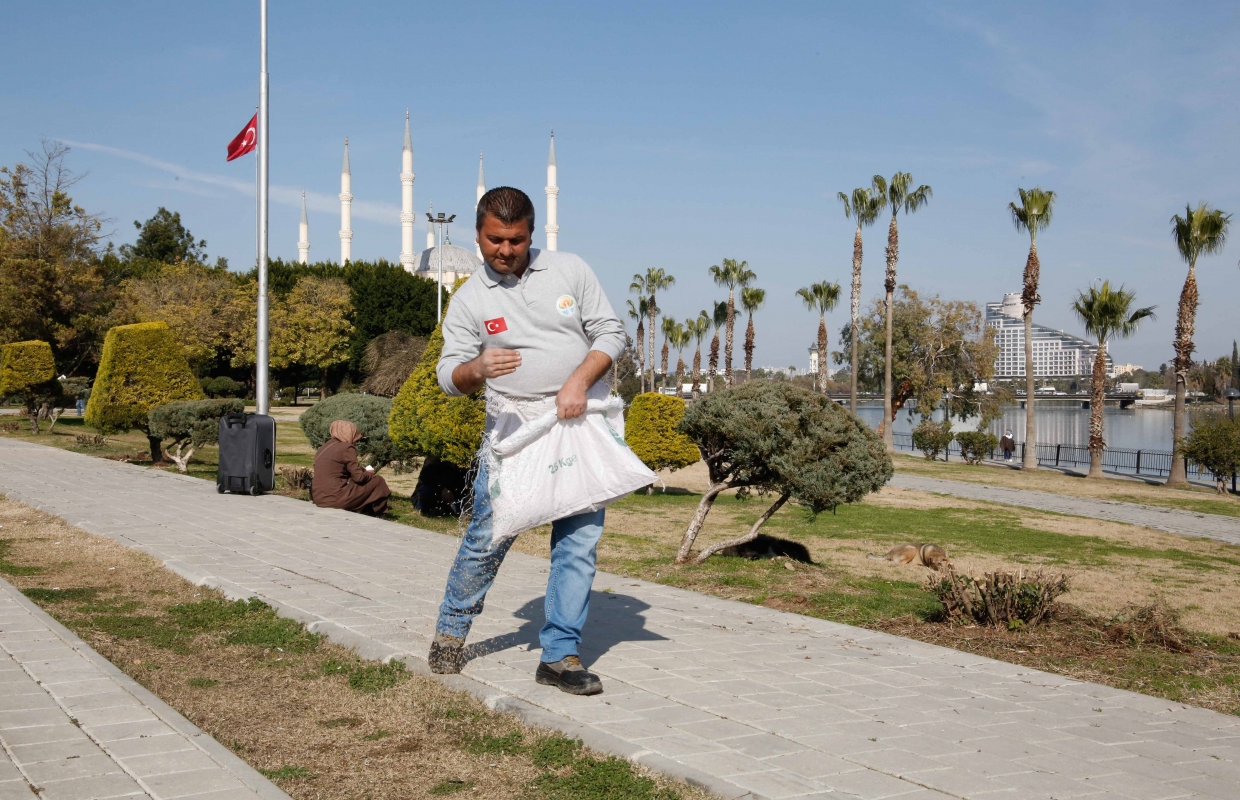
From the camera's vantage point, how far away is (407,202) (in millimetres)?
76750

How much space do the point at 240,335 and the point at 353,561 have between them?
165 ft

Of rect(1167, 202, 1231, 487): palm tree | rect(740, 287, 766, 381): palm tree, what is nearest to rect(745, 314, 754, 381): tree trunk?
rect(740, 287, 766, 381): palm tree

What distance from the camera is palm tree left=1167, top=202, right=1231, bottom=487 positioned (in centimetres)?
2834

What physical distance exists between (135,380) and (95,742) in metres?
14.4

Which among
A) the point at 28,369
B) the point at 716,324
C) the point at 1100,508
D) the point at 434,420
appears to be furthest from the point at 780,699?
the point at 716,324

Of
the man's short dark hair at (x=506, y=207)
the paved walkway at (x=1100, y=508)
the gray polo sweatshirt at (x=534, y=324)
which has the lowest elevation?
the paved walkway at (x=1100, y=508)

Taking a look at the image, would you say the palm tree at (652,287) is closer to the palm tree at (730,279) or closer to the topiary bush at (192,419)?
the palm tree at (730,279)

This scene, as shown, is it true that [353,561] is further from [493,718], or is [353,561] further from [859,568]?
[859,568]

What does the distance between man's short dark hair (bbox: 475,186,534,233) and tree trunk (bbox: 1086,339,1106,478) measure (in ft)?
102

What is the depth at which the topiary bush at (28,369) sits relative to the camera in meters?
24.2

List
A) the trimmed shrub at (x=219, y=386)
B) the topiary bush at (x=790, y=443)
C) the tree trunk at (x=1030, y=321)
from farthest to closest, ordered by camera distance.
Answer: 1. the trimmed shrub at (x=219, y=386)
2. the tree trunk at (x=1030, y=321)
3. the topiary bush at (x=790, y=443)

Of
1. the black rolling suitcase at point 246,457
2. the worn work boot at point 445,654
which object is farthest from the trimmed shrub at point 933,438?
the worn work boot at point 445,654

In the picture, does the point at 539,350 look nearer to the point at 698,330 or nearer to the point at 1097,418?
the point at 1097,418

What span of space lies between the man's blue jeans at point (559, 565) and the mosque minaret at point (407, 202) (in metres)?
73.2
